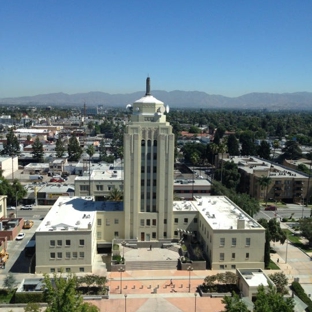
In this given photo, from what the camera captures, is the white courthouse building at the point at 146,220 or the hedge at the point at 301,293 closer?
the hedge at the point at 301,293

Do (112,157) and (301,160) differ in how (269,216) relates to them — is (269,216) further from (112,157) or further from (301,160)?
(112,157)

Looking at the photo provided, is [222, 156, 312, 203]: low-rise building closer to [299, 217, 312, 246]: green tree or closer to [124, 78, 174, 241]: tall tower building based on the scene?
[299, 217, 312, 246]: green tree

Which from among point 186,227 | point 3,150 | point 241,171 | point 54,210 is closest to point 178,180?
point 241,171

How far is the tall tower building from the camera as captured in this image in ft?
193

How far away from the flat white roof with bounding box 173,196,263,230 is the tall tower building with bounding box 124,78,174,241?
4437 mm

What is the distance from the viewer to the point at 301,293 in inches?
1847

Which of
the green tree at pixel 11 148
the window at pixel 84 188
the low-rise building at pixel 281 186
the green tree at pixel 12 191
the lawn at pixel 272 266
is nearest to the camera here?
the lawn at pixel 272 266

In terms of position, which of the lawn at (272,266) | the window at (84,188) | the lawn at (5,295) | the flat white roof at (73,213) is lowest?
the lawn at (272,266)

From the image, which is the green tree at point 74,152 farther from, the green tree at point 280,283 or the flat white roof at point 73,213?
the green tree at point 280,283

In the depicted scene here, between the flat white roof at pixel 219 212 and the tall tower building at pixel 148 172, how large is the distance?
444 centimetres

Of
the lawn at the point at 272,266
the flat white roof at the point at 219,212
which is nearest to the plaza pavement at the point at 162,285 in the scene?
the lawn at the point at 272,266

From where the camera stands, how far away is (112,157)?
5630 inches

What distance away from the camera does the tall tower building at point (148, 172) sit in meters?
58.8

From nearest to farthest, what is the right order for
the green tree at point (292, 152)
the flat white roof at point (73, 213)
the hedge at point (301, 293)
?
1. the hedge at point (301, 293)
2. the flat white roof at point (73, 213)
3. the green tree at point (292, 152)
